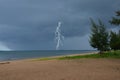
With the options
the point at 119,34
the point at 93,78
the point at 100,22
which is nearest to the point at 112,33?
the point at 119,34

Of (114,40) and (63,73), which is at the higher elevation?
(114,40)

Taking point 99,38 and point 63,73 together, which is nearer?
point 63,73

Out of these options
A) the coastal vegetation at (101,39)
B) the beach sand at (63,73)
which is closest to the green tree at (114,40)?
the coastal vegetation at (101,39)

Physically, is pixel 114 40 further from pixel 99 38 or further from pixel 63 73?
pixel 63 73

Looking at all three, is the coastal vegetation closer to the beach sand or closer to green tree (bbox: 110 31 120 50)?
green tree (bbox: 110 31 120 50)

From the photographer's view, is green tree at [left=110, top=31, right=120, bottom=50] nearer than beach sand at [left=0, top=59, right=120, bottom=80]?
No

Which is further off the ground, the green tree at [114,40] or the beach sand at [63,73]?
the green tree at [114,40]

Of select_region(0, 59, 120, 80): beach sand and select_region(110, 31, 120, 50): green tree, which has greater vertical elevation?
select_region(110, 31, 120, 50): green tree

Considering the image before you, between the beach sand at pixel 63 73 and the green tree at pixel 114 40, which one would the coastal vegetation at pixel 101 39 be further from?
the beach sand at pixel 63 73

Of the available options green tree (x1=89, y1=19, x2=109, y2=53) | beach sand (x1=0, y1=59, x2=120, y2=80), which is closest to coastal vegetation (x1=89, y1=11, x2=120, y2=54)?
green tree (x1=89, y1=19, x2=109, y2=53)

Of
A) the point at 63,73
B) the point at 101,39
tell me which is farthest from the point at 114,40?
the point at 63,73

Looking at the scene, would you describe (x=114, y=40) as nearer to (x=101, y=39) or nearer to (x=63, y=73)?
(x=101, y=39)

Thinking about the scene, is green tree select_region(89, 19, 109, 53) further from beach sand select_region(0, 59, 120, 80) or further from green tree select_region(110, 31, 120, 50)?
beach sand select_region(0, 59, 120, 80)

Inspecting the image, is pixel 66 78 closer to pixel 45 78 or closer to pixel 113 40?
pixel 45 78
